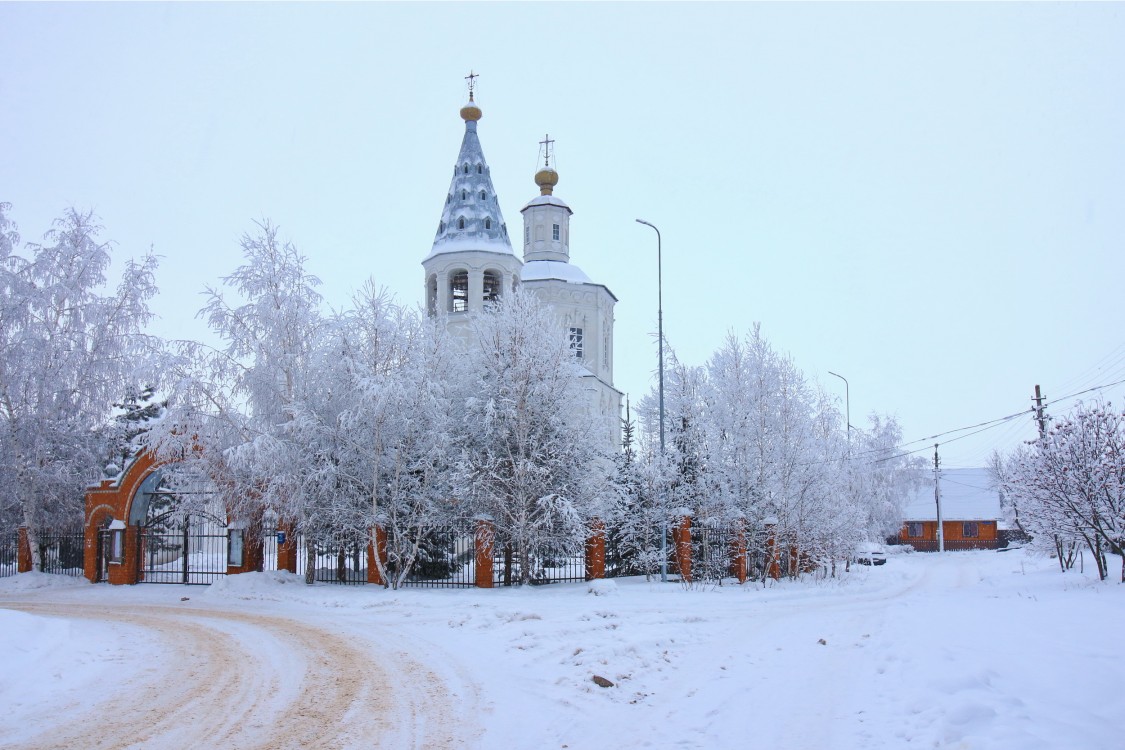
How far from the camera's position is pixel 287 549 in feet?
82.4

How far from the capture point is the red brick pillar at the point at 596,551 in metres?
24.1

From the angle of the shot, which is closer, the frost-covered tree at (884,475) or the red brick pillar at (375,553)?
the red brick pillar at (375,553)

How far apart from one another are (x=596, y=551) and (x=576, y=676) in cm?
1331

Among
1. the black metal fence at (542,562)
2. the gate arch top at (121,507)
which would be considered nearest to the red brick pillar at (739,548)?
the black metal fence at (542,562)

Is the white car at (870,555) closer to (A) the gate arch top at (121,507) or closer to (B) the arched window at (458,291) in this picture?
(B) the arched window at (458,291)

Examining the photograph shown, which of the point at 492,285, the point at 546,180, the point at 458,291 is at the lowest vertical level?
the point at 458,291

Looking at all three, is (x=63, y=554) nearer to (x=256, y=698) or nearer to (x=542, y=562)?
(x=542, y=562)

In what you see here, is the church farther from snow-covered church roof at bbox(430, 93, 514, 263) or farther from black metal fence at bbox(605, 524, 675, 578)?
black metal fence at bbox(605, 524, 675, 578)

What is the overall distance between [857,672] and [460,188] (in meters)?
32.4

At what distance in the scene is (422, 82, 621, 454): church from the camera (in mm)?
38281

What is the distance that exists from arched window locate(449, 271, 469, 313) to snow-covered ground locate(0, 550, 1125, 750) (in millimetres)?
21897

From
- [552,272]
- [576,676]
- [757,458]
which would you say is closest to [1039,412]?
[757,458]

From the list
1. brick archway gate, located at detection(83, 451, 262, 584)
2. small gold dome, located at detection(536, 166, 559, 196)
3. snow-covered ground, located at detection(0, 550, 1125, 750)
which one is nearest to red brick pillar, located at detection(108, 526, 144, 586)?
brick archway gate, located at detection(83, 451, 262, 584)

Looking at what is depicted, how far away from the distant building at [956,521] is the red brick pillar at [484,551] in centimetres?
4727
